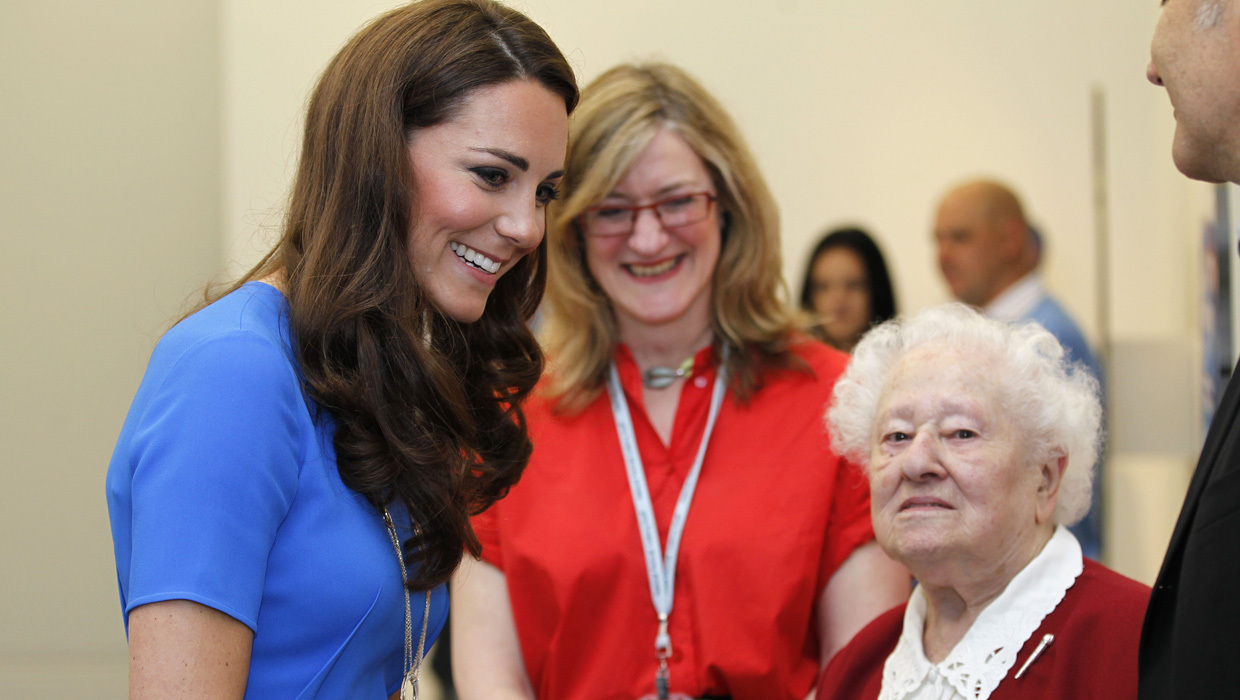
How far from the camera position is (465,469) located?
5.96ft

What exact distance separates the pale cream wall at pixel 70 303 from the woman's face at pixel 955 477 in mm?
2809

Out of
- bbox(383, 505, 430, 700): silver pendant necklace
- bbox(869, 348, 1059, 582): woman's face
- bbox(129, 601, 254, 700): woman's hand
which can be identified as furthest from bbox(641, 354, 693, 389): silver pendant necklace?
bbox(129, 601, 254, 700): woman's hand

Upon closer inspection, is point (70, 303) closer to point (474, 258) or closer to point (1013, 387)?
point (474, 258)

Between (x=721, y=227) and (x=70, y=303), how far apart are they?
272 cm

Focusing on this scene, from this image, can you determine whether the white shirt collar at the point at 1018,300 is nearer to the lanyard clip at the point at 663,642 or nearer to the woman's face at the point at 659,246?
the woman's face at the point at 659,246

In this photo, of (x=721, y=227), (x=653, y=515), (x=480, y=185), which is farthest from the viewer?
(x=721, y=227)

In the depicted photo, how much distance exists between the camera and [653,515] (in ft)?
7.38

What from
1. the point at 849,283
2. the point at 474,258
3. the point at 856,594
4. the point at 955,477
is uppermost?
the point at 474,258

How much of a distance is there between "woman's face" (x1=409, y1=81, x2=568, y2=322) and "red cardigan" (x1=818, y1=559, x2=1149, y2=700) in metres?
1.08

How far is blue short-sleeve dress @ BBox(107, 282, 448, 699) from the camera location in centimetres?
128

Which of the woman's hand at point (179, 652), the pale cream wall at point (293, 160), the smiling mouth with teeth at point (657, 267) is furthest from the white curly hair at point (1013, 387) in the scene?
the pale cream wall at point (293, 160)

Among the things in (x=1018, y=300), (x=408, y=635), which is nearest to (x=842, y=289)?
(x=1018, y=300)

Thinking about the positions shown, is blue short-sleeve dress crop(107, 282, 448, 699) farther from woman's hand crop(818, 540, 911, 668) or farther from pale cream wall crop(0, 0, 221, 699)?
pale cream wall crop(0, 0, 221, 699)

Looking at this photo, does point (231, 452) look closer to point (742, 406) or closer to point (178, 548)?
point (178, 548)
